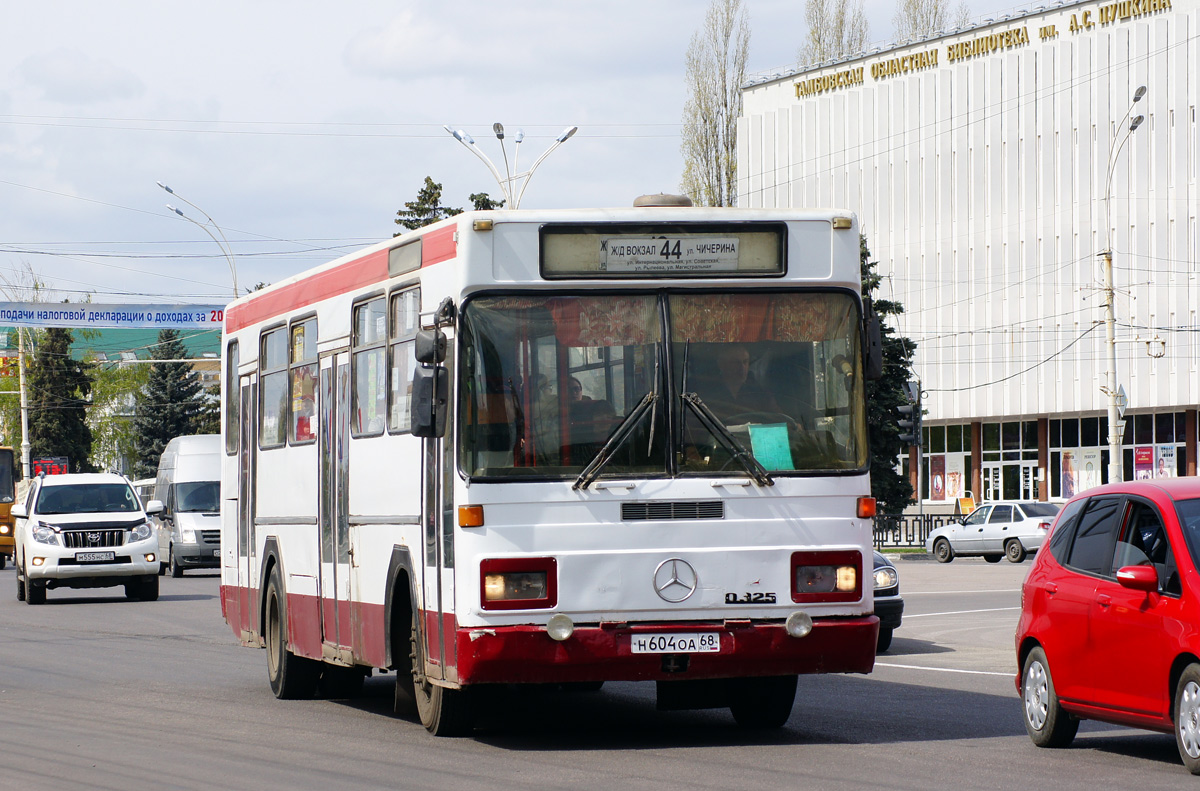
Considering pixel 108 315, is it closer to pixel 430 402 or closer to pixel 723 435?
pixel 430 402

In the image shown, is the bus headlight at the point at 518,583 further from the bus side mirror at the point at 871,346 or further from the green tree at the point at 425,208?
the green tree at the point at 425,208

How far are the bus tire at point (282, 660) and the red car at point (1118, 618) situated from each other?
18.1 feet

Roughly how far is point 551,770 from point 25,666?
9.30m

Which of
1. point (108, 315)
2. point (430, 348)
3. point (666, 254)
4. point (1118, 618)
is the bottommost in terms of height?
point (1118, 618)

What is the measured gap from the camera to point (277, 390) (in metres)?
13.8

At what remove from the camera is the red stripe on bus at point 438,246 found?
34.1 ft

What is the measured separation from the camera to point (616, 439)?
397 inches

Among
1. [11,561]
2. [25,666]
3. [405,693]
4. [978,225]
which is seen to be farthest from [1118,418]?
[405,693]

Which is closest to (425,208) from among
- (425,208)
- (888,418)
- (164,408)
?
(425,208)

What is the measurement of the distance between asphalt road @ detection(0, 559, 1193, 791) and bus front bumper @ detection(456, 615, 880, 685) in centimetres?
Answer: 46

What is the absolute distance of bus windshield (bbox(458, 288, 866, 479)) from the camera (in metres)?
10.1

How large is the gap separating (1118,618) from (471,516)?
3346mm

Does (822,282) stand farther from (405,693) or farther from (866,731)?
(405,693)

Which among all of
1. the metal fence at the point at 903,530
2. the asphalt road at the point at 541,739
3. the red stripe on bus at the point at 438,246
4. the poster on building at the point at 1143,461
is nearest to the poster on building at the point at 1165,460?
the poster on building at the point at 1143,461
